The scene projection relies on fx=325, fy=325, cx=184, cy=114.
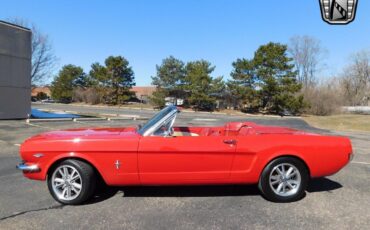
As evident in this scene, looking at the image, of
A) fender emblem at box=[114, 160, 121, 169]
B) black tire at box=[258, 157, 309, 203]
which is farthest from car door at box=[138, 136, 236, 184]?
black tire at box=[258, 157, 309, 203]

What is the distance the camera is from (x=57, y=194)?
4.43 meters

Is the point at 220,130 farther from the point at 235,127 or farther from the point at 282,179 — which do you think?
the point at 282,179

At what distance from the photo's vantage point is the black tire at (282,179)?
14.7 ft

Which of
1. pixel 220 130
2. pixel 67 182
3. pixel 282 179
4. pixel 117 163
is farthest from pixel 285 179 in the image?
pixel 67 182

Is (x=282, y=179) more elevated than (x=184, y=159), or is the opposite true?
(x=184, y=159)

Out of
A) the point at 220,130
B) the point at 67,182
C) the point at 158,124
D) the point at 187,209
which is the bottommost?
the point at 187,209

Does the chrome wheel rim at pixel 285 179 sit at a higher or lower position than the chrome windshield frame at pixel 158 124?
lower

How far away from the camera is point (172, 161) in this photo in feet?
14.4

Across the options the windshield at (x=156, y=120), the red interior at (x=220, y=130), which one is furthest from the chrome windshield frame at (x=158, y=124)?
the red interior at (x=220, y=130)

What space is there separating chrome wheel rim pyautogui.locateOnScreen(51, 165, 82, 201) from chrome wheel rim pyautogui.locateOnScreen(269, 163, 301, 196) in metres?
2.65

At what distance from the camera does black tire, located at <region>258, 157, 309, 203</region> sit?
448 cm

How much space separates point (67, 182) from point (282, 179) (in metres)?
2.95

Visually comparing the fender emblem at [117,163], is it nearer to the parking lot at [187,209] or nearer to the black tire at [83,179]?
the black tire at [83,179]

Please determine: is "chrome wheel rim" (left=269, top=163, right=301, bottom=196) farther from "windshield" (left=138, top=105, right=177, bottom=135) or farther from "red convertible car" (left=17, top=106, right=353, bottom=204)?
"windshield" (left=138, top=105, right=177, bottom=135)
